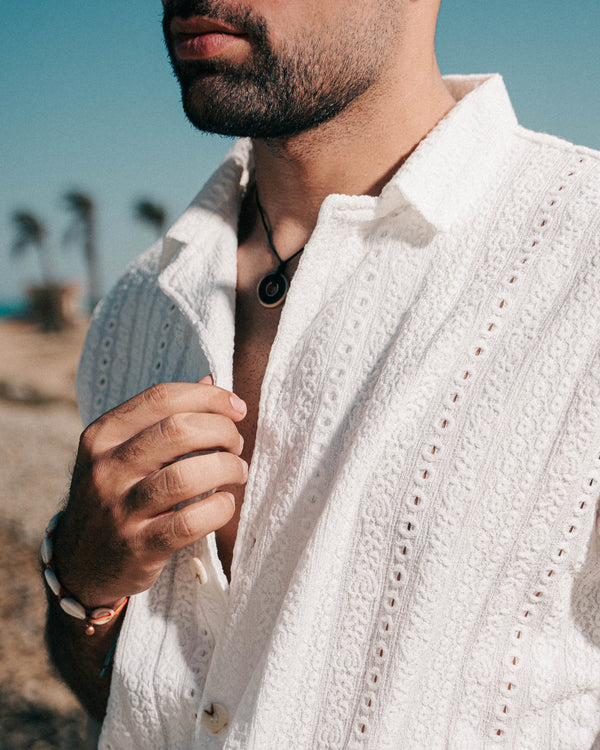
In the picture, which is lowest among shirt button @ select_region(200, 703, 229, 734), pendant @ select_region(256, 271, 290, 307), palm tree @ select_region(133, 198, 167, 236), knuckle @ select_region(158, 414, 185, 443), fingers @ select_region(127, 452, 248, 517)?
palm tree @ select_region(133, 198, 167, 236)

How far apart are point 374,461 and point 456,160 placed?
2.00 feet

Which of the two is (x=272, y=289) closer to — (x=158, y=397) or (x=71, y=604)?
(x=158, y=397)

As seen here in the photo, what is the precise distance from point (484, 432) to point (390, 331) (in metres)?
0.24

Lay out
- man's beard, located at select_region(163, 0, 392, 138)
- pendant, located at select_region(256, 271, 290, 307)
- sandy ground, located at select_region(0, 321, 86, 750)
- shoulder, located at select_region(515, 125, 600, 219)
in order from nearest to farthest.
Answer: shoulder, located at select_region(515, 125, 600, 219), man's beard, located at select_region(163, 0, 392, 138), pendant, located at select_region(256, 271, 290, 307), sandy ground, located at select_region(0, 321, 86, 750)

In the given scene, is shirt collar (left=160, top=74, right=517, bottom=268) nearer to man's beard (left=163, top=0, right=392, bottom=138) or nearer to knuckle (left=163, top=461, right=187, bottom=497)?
man's beard (left=163, top=0, right=392, bottom=138)

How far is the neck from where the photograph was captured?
1.27 metres

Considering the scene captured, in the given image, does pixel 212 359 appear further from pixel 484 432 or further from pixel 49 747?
pixel 49 747

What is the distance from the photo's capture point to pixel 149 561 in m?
1.03

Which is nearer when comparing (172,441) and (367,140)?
(172,441)

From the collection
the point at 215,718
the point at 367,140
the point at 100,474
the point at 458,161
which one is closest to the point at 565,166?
the point at 458,161

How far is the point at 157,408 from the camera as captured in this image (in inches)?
39.5

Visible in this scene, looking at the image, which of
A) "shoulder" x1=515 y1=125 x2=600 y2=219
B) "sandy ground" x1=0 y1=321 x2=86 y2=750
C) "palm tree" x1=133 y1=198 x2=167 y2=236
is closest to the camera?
"shoulder" x1=515 y1=125 x2=600 y2=219

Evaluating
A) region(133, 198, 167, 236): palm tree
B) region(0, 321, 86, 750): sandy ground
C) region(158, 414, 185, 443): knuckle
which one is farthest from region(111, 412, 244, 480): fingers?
region(133, 198, 167, 236): palm tree

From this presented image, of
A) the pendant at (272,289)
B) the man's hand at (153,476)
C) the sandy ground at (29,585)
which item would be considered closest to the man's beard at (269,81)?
the pendant at (272,289)
